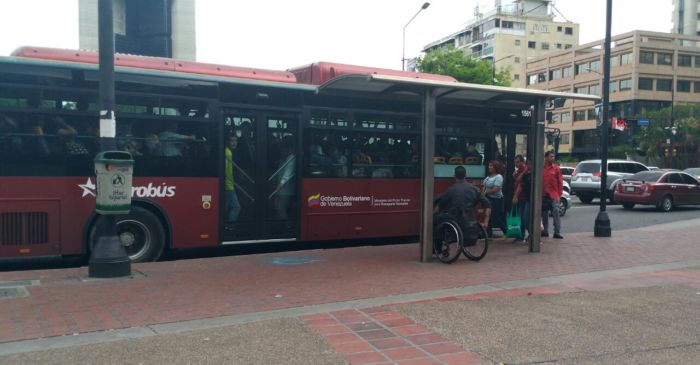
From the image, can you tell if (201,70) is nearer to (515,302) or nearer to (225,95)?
(225,95)

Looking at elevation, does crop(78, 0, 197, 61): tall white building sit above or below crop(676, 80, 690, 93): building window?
below

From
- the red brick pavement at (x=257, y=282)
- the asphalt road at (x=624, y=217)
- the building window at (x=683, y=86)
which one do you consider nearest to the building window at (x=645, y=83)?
the building window at (x=683, y=86)

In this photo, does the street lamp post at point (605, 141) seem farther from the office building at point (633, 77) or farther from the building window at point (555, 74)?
the building window at point (555, 74)

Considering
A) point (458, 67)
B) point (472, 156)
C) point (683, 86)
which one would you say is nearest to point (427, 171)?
point (472, 156)

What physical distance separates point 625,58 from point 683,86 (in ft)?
28.9

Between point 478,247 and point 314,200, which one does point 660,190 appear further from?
point 314,200

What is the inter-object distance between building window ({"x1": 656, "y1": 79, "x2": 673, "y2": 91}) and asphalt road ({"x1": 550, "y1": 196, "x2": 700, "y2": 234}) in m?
55.7

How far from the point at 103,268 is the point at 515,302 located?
5.35 metres

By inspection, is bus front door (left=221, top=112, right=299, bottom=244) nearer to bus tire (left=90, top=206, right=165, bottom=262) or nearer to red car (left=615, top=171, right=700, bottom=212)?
bus tire (left=90, top=206, right=165, bottom=262)

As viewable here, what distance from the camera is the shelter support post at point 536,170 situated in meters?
10.6

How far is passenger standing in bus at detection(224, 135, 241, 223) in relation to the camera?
9883 millimetres

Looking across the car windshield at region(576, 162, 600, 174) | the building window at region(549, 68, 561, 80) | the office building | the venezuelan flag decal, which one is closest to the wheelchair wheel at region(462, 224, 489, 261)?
the venezuelan flag decal

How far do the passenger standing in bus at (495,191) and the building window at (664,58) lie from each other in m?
70.5

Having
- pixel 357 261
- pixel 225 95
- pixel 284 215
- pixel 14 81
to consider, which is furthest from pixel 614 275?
pixel 14 81
